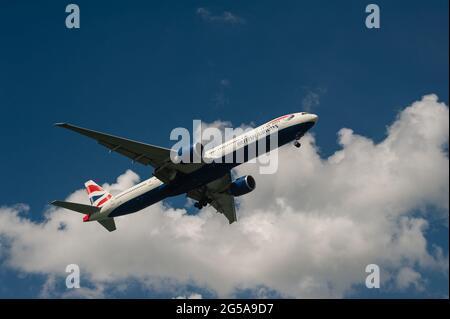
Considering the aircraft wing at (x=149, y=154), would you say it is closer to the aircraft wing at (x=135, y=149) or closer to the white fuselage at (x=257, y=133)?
the aircraft wing at (x=135, y=149)

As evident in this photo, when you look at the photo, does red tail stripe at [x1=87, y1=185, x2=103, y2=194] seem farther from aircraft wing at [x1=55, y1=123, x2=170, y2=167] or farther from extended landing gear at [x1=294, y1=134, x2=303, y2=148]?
extended landing gear at [x1=294, y1=134, x2=303, y2=148]

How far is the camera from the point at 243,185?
6725 cm

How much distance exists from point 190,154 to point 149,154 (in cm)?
463

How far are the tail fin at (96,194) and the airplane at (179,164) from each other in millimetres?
3876

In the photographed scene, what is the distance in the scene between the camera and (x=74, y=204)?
218ft

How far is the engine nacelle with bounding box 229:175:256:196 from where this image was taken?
67.3m

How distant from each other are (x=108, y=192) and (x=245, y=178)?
60.2 ft

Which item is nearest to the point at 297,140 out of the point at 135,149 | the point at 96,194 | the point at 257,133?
the point at 257,133

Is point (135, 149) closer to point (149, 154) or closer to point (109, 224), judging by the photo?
point (149, 154)

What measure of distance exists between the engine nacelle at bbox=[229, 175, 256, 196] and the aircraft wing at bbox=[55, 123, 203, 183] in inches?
381

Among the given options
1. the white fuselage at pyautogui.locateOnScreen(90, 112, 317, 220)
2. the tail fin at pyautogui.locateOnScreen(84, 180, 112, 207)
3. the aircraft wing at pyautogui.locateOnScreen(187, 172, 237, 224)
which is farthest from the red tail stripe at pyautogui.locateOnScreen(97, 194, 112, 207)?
the white fuselage at pyautogui.locateOnScreen(90, 112, 317, 220)

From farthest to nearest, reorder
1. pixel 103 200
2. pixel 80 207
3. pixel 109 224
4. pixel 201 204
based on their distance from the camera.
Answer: pixel 103 200, pixel 109 224, pixel 201 204, pixel 80 207
